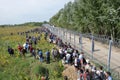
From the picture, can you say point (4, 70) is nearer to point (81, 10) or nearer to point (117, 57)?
point (117, 57)

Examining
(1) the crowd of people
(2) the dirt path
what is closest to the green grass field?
(1) the crowd of people

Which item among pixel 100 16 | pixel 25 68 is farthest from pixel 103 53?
pixel 100 16

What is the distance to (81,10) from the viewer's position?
5522cm

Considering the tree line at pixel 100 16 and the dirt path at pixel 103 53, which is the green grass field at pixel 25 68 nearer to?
the dirt path at pixel 103 53

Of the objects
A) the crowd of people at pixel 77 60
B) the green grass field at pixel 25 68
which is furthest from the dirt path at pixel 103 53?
the green grass field at pixel 25 68

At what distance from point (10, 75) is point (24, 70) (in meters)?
1.61

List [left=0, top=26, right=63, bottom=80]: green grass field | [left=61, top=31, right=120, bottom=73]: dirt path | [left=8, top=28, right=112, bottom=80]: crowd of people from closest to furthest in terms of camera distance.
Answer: [left=8, top=28, right=112, bottom=80]: crowd of people, [left=61, top=31, right=120, bottom=73]: dirt path, [left=0, top=26, right=63, bottom=80]: green grass field

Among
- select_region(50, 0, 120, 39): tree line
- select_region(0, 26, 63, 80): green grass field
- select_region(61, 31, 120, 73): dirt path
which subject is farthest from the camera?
select_region(50, 0, 120, 39): tree line

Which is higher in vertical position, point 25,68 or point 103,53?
point 103,53

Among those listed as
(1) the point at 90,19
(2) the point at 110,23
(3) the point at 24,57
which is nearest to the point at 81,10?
(1) the point at 90,19

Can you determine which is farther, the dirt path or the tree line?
the tree line

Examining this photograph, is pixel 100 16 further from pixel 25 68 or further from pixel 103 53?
pixel 25 68

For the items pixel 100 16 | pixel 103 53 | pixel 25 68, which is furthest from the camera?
pixel 100 16

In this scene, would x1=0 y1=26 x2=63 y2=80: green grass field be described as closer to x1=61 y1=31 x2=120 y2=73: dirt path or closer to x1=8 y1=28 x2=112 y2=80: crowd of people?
x1=8 y1=28 x2=112 y2=80: crowd of people
